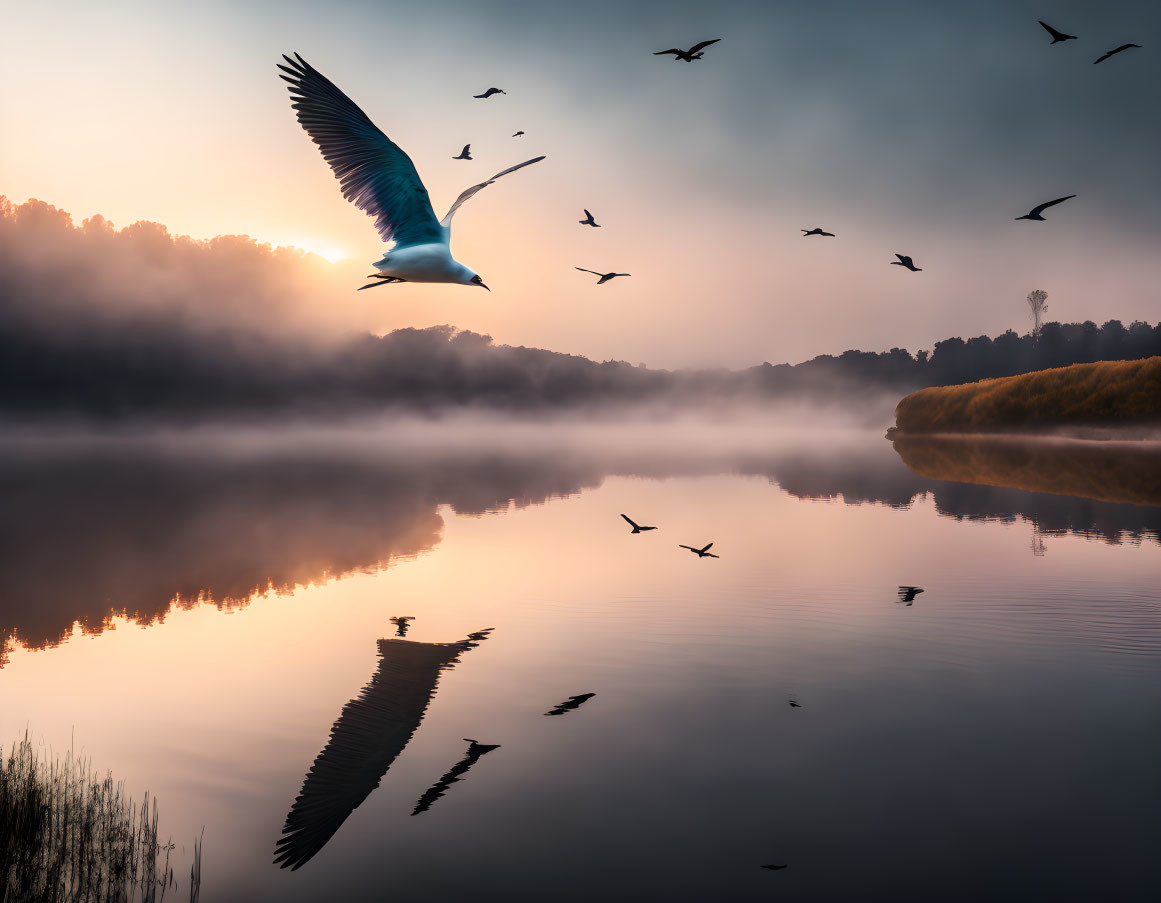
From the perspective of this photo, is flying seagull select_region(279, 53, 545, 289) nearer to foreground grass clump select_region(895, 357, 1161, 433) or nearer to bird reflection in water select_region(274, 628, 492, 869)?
bird reflection in water select_region(274, 628, 492, 869)

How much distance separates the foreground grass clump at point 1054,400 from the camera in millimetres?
91375

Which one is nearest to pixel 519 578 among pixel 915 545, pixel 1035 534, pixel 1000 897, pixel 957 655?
pixel 957 655

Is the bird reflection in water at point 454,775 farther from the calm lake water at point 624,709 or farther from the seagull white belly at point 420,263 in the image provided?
the seagull white belly at point 420,263

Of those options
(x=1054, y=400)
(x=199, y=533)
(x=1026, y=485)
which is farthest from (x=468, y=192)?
(x=1054, y=400)

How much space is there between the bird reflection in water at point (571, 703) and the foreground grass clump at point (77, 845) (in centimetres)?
602

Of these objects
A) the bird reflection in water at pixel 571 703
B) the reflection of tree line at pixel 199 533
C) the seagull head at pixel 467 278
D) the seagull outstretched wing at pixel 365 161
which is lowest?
the bird reflection in water at pixel 571 703

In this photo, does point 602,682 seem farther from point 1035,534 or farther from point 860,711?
point 1035,534

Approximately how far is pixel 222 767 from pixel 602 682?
22.5 feet

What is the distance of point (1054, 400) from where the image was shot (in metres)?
106

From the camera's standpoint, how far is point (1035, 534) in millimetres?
33219

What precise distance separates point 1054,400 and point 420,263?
113 meters

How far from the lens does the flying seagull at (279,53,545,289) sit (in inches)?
490

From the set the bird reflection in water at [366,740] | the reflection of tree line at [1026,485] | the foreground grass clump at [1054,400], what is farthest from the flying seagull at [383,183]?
the foreground grass clump at [1054,400]

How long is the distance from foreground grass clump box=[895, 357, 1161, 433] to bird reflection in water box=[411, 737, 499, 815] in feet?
331
